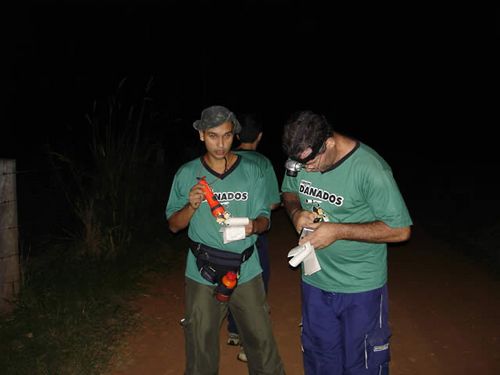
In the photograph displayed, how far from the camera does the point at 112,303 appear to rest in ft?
17.8

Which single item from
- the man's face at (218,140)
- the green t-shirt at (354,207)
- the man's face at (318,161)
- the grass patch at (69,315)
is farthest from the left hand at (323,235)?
the grass patch at (69,315)

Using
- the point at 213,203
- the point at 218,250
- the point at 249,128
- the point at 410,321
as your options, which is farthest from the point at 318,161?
the point at 410,321

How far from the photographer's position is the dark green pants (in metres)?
3.13

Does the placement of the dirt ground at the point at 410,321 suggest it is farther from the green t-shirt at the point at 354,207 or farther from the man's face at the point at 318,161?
the man's face at the point at 318,161

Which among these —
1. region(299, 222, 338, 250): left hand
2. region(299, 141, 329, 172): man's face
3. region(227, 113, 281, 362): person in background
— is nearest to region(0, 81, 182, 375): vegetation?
region(227, 113, 281, 362): person in background

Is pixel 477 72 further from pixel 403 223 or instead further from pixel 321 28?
pixel 403 223

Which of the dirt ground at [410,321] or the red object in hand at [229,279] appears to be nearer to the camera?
the red object in hand at [229,279]

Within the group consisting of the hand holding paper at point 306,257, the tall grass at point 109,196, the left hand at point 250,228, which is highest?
the left hand at point 250,228

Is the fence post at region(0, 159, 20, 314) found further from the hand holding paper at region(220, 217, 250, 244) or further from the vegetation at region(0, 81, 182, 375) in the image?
the hand holding paper at region(220, 217, 250, 244)

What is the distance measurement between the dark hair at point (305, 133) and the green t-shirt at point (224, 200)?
24.8 inches

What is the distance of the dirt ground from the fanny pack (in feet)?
4.99

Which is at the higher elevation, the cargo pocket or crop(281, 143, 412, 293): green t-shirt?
crop(281, 143, 412, 293): green t-shirt

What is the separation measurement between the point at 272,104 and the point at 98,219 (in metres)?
43.0

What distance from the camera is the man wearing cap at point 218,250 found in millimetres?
3131
